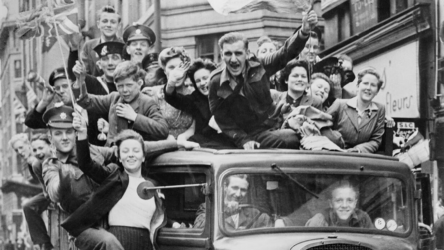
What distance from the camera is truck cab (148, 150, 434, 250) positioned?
21.9ft

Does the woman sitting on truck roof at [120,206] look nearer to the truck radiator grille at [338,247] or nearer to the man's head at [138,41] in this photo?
the truck radiator grille at [338,247]

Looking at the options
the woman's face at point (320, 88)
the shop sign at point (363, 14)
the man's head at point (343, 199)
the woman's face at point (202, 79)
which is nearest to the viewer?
the man's head at point (343, 199)

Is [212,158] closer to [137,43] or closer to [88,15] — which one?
[137,43]

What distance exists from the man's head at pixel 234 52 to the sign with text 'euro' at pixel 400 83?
14.0 ft

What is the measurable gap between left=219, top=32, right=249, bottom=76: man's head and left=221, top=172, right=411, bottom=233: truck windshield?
4.00 feet

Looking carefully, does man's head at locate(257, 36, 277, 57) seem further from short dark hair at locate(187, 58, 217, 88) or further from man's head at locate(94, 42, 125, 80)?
man's head at locate(94, 42, 125, 80)

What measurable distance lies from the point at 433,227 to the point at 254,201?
3722 millimetres

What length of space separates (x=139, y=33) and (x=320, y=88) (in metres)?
1.90

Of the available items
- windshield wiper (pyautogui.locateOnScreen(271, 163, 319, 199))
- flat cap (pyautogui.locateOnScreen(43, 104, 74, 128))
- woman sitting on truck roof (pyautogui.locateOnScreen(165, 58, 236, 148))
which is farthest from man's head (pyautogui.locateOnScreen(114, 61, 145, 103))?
windshield wiper (pyautogui.locateOnScreen(271, 163, 319, 199))

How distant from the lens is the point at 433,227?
32.4 feet

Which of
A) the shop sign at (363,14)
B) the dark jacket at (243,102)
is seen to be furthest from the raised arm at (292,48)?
the shop sign at (363,14)

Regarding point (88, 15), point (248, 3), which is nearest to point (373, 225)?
point (248, 3)

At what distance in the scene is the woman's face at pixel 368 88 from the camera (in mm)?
8266

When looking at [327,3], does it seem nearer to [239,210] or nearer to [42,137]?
[42,137]
